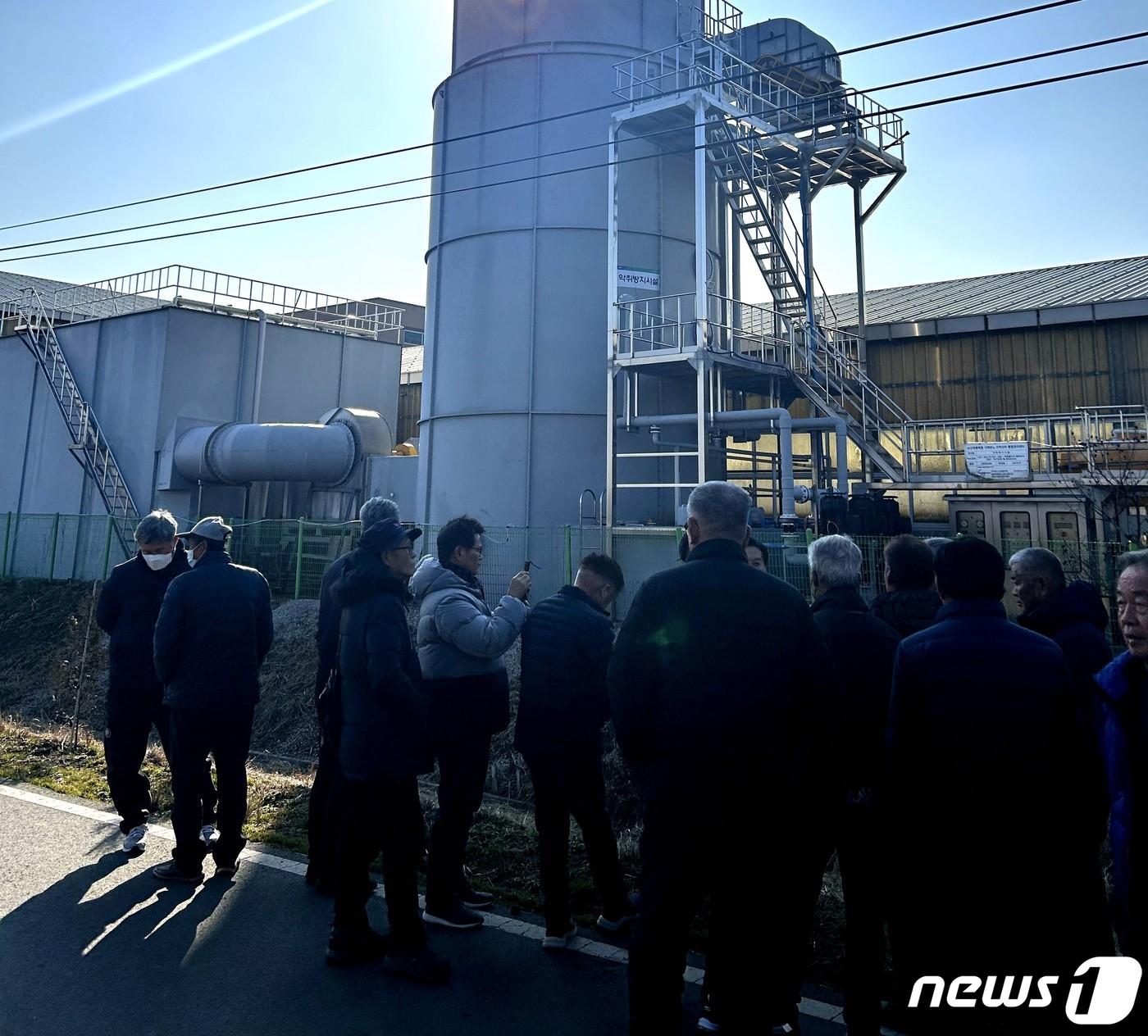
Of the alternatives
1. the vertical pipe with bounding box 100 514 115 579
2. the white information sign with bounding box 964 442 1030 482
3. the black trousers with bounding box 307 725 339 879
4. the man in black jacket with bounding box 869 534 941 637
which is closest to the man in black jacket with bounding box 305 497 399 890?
the black trousers with bounding box 307 725 339 879

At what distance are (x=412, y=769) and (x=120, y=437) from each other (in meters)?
19.2

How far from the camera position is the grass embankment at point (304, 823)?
4625mm

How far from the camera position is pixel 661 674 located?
9.95 feet

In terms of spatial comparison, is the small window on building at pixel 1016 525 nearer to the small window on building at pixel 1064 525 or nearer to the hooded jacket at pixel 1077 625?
the small window on building at pixel 1064 525

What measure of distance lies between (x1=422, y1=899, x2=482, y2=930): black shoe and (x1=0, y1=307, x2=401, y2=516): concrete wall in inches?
657

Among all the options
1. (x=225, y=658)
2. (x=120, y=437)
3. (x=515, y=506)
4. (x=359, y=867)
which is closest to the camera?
(x=359, y=867)

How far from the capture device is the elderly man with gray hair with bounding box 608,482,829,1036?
2.90 metres

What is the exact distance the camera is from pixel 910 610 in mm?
4055

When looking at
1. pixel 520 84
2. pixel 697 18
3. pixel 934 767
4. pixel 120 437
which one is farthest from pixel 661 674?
pixel 120 437

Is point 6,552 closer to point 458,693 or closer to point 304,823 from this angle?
point 304,823

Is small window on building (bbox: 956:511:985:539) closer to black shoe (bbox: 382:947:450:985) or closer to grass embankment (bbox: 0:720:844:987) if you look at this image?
grass embankment (bbox: 0:720:844:987)

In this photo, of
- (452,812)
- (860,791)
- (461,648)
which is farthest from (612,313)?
(860,791)

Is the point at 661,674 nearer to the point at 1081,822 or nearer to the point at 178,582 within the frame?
the point at 1081,822

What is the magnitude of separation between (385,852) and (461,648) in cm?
104
